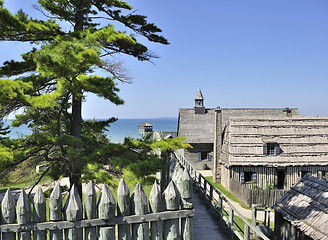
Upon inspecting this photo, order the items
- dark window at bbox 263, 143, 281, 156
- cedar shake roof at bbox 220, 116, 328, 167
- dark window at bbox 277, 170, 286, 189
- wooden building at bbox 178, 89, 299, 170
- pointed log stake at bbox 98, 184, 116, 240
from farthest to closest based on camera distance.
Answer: wooden building at bbox 178, 89, 299, 170
dark window at bbox 277, 170, 286, 189
dark window at bbox 263, 143, 281, 156
cedar shake roof at bbox 220, 116, 328, 167
pointed log stake at bbox 98, 184, 116, 240

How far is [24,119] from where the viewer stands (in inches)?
344

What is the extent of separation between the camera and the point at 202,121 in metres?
33.8

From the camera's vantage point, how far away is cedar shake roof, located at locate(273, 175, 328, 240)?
860 cm

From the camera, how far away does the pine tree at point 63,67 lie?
7.13 m

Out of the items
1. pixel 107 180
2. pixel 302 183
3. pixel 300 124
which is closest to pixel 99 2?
pixel 107 180

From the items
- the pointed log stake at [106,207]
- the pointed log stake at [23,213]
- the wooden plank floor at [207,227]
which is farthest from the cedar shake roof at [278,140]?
the pointed log stake at [23,213]

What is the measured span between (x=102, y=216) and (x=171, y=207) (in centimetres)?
106

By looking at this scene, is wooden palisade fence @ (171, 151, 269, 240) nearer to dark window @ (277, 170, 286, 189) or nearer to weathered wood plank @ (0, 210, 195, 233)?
weathered wood plank @ (0, 210, 195, 233)

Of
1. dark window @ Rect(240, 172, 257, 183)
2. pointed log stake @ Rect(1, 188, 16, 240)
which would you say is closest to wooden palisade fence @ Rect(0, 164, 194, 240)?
pointed log stake @ Rect(1, 188, 16, 240)

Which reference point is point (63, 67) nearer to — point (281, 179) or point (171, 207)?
point (171, 207)

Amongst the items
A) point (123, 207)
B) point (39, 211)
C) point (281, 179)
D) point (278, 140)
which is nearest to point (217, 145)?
point (278, 140)

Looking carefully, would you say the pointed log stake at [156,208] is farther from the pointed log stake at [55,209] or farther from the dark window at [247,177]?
the dark window at [247,177]

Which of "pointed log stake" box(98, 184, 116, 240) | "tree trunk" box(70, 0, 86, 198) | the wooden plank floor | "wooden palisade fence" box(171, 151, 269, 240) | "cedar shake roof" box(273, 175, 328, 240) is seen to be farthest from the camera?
"tree trunk" box(70, 0, 86, 198)

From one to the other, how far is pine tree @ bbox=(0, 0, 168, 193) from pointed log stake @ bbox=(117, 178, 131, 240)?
4197 millimetres
